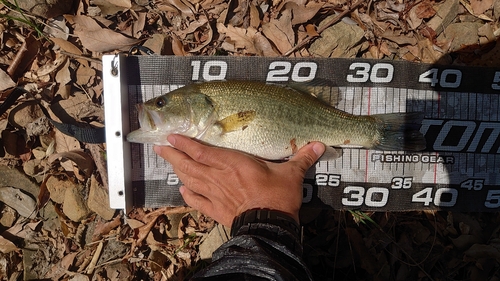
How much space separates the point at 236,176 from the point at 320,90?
111 centimetres

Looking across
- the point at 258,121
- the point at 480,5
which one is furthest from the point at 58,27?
the point at 480,5

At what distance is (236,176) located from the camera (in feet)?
9.37

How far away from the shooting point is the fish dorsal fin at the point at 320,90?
3139mm

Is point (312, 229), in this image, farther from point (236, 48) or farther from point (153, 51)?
point (153, 51)

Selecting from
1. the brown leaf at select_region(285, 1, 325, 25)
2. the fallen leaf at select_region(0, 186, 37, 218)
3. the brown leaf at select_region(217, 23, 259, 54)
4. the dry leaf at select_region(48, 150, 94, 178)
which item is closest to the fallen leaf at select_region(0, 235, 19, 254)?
the fallen leaf at select_region(0, 186, 37, 218)

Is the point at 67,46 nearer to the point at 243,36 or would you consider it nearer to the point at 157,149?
the point at 157,149

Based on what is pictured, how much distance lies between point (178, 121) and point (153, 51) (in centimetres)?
93

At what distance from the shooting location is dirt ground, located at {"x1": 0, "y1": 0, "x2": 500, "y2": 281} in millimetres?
3395

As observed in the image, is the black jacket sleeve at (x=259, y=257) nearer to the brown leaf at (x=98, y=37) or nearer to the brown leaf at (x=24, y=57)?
the brown leaf at (x=98, y=37)

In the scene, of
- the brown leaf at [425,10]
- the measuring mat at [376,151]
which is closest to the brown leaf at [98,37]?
the measuring mat at [376,151]

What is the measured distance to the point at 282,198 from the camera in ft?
9.26

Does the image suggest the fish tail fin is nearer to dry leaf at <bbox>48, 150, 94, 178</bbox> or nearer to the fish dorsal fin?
the fish dorsal fin

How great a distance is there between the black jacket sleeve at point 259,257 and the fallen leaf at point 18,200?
2250 millimetres

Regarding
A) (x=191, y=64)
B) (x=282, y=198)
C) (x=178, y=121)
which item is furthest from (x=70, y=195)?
(x=282, y=198)
